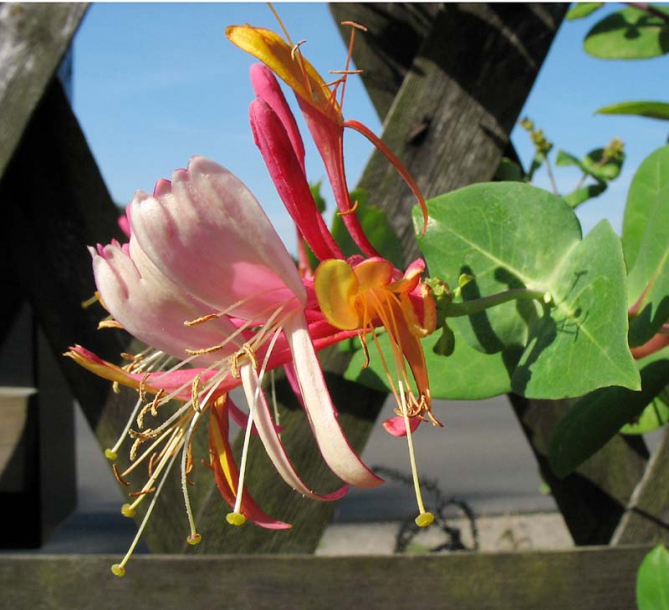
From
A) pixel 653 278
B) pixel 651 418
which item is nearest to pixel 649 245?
pixel 653 278

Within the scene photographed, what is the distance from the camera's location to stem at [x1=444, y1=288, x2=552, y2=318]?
32 centimetres

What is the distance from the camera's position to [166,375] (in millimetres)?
321

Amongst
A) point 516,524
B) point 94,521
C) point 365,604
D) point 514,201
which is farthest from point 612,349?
point 94,521

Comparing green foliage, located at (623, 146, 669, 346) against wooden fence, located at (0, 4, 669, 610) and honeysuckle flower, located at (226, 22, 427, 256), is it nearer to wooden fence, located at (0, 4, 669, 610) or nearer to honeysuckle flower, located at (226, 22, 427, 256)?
honeysuckle flower, located at (226, 22, 427, 256)

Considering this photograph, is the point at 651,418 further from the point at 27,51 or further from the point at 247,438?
the point at 27,51

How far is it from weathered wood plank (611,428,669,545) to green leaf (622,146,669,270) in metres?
0.51

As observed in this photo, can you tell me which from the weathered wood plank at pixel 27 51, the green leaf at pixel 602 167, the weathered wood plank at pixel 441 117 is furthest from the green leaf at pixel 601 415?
the weathered wood plank at pixel 27 51

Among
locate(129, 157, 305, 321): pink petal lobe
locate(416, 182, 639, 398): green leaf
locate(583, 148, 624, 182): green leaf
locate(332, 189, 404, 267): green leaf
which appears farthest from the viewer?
locate(583, 148, 624, 182): green leaf

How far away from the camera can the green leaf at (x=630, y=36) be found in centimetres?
76

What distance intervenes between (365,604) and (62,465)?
690 millimetres

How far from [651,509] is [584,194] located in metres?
0.37

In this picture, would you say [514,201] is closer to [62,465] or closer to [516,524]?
[62,465]

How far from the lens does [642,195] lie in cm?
45

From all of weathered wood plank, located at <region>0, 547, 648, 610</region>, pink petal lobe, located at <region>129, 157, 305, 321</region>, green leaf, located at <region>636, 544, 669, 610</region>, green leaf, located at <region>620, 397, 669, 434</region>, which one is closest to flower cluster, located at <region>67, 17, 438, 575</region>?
pink petal lobe, located at <region>129, 157, 305, 321</region>
